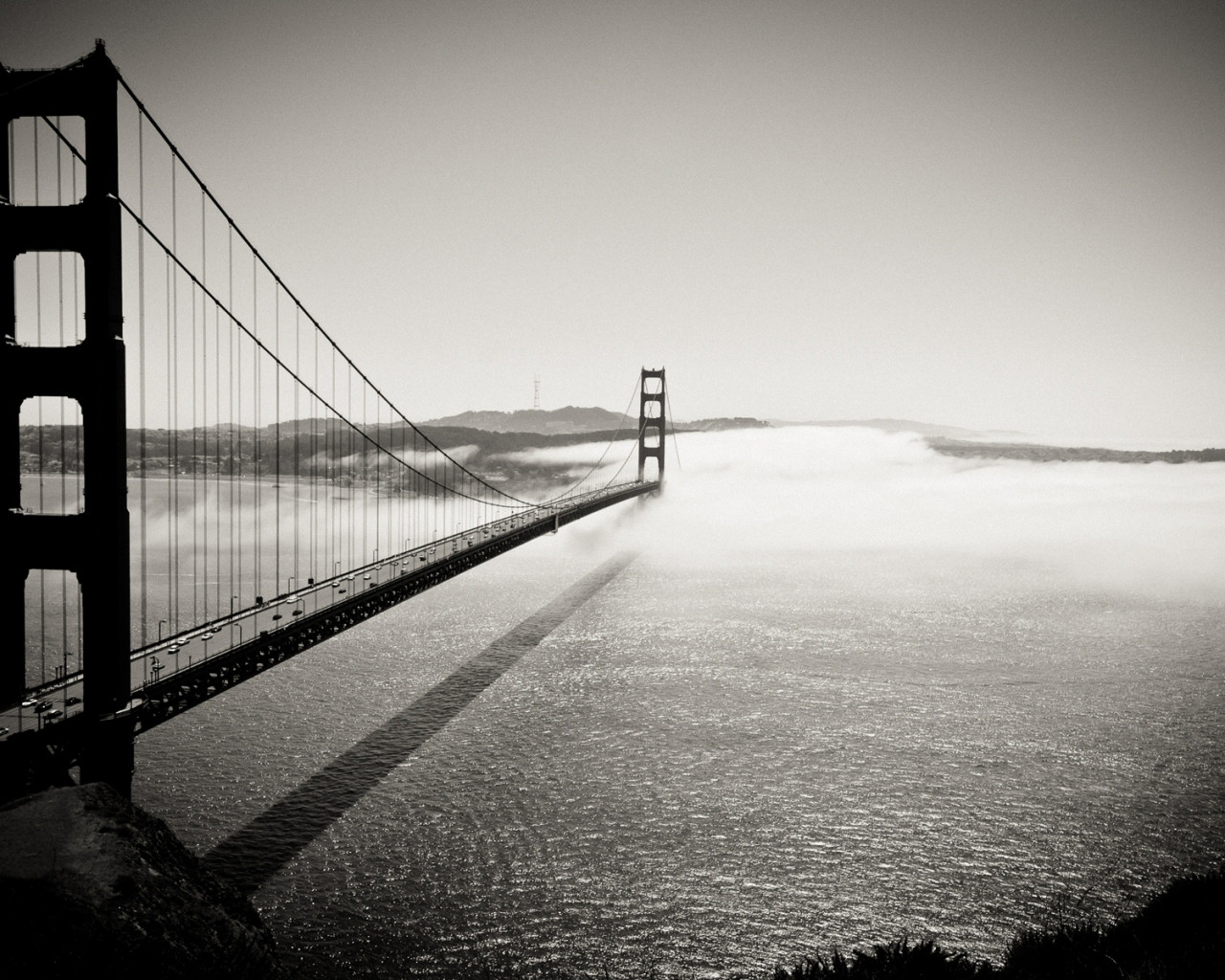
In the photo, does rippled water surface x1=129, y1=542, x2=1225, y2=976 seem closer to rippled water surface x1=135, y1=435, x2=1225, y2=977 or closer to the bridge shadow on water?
rippled water surface x1=135, y1=435, x2=1225, y2=977

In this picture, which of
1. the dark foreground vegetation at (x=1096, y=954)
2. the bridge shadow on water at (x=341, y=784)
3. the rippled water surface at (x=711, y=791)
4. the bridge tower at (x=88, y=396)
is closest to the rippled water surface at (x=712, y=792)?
the rippled water surface at (x=711, y=791)

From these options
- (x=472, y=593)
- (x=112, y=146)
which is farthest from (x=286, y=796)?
(x=472, y=593)

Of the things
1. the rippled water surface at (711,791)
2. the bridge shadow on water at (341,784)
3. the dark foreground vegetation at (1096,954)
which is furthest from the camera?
the bridge shadow on water at (341,784)

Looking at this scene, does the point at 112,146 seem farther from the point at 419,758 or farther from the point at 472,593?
the point at 472,593

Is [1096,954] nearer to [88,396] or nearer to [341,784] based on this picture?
[341,784]

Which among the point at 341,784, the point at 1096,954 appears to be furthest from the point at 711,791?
the point at 1096,954

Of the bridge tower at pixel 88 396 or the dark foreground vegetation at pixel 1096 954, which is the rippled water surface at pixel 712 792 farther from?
the bridge tower at pixel 88 396
